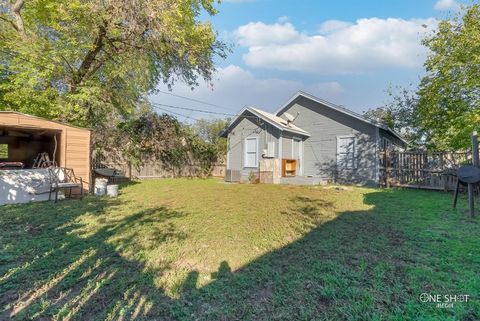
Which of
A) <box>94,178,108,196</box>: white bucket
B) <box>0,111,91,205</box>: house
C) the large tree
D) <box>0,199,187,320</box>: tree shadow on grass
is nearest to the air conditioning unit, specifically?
the large tree

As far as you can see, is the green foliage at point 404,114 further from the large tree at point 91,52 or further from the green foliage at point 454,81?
the large tree at point 91,52

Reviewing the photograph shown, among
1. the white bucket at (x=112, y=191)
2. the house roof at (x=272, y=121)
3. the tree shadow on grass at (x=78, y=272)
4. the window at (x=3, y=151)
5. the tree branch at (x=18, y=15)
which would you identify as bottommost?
the tree shadow on grass at (x=78, y=272)

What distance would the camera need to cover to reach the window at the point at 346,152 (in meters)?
12.9

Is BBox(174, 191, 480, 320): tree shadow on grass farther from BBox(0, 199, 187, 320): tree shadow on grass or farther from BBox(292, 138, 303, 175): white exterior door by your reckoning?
BBox(292, 138, 303, 175): white exterior door

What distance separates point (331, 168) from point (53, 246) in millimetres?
12626

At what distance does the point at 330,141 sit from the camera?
1368 centimetres

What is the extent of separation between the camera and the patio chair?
23.8 ft

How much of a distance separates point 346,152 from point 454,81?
5.46m

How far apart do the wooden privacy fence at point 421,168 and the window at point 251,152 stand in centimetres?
642

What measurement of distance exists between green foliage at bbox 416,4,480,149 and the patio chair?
47.4 feet

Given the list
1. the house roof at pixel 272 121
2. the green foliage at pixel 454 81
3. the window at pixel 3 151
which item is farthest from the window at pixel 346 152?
the window at pixel 3 151

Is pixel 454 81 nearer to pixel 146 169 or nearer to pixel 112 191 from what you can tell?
pixel 112 191

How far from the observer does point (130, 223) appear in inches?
197

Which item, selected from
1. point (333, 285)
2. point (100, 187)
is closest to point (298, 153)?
point (100, 187)
